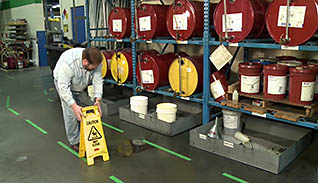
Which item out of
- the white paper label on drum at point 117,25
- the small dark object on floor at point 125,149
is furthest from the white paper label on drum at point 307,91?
the white paper label on drum at point 117,25

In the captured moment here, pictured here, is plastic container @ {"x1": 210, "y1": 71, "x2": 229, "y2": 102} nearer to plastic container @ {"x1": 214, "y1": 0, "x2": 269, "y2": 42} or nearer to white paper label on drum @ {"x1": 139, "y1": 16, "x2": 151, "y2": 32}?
plastic container @ {"x1": 214, "y1": 0, "x2": 269, "y2": 42}

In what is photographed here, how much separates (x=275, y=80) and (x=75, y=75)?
223 centimetres

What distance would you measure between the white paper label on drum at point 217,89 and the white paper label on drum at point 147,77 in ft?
3.59

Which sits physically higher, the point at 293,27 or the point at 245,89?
the point at 293,27

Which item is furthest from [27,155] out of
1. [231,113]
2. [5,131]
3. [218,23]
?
[218,23]

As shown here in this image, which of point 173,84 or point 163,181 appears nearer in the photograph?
point 163,181

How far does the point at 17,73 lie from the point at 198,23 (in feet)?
26.8

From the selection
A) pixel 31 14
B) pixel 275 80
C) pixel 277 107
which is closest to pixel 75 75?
pixel 275 80

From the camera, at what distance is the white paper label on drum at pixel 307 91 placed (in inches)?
118

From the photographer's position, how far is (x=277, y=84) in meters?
3.21

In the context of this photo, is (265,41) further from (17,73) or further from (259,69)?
(17,73)

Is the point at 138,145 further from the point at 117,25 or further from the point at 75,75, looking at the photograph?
the point at 117,25

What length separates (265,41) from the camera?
3674 mm

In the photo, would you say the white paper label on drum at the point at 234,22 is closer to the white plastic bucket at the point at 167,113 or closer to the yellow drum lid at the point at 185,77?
the yellow drum lid at the point at 185,77
